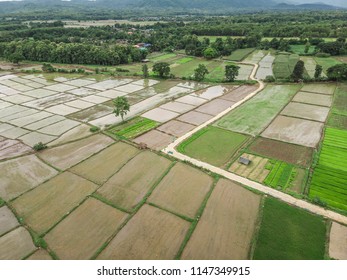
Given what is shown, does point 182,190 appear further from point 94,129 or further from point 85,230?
point 94,129

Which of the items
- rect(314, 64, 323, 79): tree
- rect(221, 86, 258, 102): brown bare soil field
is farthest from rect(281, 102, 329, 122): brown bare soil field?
rect(314, 64, 323, 79): tree

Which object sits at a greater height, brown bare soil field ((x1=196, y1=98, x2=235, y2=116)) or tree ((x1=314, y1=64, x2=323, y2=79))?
tree ((x1=314, y1=64, x2=323, y2=79))

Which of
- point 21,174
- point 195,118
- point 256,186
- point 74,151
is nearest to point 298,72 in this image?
point 195,118

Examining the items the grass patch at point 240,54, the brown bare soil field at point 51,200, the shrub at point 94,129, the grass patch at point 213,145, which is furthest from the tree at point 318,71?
the brown bare soil field at point 51,200

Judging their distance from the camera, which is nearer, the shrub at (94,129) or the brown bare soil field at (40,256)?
the brown bare soil field at (40,256)

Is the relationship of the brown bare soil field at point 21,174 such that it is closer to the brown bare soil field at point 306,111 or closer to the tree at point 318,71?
the brown bare soil field at point 306,111

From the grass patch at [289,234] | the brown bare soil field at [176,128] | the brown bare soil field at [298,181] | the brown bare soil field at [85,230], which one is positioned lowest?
the brown bare soil field at [176,128]

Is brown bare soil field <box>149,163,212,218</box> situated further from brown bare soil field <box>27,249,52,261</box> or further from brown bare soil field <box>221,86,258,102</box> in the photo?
brown bare soil field <box>221,86,258,102</box>

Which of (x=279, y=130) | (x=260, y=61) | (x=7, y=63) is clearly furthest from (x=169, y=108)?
(x=7, y=63)
